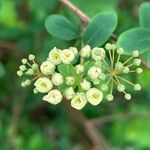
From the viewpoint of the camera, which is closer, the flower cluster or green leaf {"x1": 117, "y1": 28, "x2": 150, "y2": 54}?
the flower cluster

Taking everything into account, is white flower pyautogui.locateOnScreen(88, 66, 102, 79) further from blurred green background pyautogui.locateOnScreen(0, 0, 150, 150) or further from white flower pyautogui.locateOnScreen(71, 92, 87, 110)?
blurred green background pyautogui.locateOnScreen(0, 0, 150, 150)

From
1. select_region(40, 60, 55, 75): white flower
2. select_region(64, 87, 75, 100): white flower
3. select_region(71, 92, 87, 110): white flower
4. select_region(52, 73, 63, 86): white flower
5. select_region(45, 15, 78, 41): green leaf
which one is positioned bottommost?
select_region(71, 92, 87, 110): white flower

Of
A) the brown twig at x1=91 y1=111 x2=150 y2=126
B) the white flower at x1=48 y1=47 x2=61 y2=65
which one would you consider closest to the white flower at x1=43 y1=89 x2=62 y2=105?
the white flower at x1=48 y1=47 x2=61 y2=65

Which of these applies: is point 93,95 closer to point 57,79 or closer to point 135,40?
point 57,79

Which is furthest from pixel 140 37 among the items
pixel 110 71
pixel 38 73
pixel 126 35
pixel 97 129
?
pixel 97 129

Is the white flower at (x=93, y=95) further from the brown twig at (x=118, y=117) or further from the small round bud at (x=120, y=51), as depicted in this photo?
the brown twig at (x=118, y=117)

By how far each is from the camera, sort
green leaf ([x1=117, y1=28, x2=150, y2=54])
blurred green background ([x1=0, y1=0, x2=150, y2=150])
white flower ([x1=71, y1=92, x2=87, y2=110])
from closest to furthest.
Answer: white flower ([x1=71, y1=92, x2=87, y2=110]), green leaf ([x1=117, y1=28, x2=150, y2=54]), blurred green background ([x1=0, y1=0, x2=150, y2=150])
